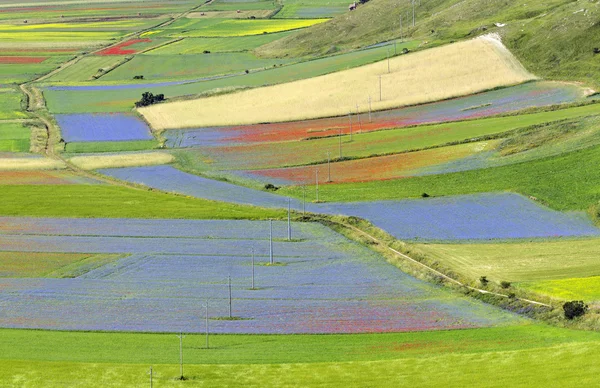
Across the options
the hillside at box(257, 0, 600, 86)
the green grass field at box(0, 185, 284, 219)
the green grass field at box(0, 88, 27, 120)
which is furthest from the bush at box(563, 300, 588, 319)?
the green grass field at box(0, 88, 27, 120)

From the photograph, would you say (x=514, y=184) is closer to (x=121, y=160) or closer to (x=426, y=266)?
(x=426, y=266)

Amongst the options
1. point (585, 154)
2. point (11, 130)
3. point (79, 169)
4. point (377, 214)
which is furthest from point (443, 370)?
point (11, 130)

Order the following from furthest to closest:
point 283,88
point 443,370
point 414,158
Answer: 1. point 283,88
2. point 414,158
3. point 443,370

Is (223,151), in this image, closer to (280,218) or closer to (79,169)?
(79,169)

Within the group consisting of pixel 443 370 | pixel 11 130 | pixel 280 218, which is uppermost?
pixel 11 130

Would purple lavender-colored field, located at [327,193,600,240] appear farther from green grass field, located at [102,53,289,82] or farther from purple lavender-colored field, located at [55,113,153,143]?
green grass field, located at [102,53,289,82]

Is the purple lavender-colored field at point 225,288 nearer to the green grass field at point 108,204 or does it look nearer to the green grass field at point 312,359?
the green grass field at point 312,359
